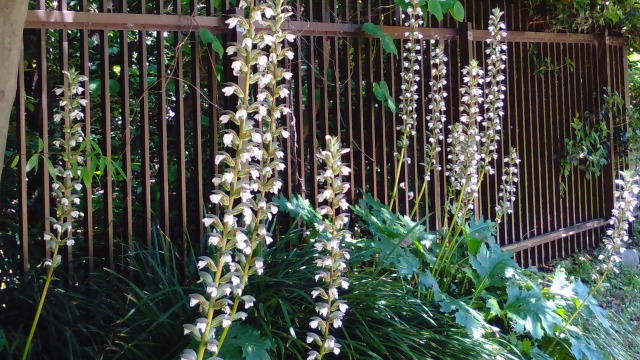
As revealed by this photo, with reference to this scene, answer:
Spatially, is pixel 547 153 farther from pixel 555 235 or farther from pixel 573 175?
pixel 555 235

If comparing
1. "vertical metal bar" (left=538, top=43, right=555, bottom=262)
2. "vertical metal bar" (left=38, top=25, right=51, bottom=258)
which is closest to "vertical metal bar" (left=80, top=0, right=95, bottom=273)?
"vertical metal bar" (left=38, top=25, right=51, bottom=258)

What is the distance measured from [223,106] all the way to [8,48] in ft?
7.80

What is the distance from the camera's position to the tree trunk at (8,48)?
231cm

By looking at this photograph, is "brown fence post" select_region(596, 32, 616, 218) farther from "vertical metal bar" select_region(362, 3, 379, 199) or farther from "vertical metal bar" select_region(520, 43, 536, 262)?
"vertical metal bar" select_region(362, 3, 379, 199)

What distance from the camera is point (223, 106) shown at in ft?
15.3

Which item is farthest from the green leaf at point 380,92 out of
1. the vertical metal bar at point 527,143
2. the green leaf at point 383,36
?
the vertical metal bar at point 527,143

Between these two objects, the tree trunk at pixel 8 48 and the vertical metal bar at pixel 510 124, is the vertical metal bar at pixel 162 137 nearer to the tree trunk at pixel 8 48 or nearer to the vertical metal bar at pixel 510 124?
the tree trunk at pixel 8 48

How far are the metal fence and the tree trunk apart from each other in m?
1.47

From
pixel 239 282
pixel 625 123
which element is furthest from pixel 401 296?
pixel 625 123

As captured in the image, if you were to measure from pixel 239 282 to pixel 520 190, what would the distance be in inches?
198

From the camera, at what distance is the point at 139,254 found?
4.11 metres

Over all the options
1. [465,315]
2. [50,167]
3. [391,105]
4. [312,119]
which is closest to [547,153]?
[391,105]

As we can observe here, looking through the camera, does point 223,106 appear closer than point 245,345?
No

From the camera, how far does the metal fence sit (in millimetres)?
4047
